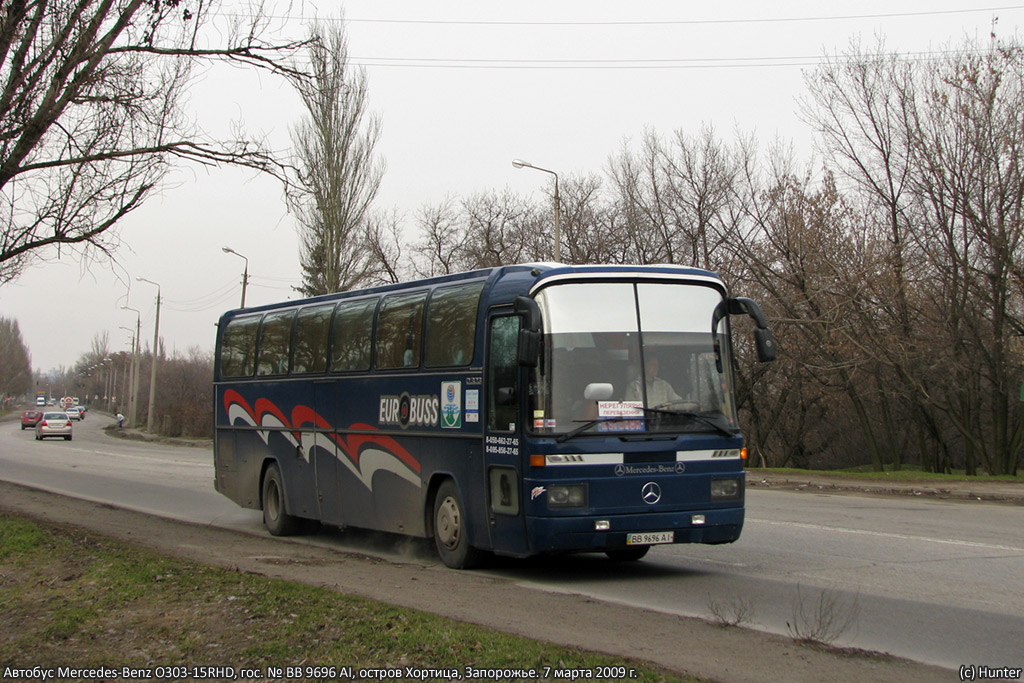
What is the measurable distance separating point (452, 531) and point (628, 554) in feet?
6.67

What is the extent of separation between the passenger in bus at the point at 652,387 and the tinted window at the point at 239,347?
25.8 feet

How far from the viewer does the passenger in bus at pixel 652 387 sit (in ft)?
32.3

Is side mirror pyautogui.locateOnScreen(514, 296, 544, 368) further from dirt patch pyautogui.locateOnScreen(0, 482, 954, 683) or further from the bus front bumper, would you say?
dirt patch pyautogui.locateOnScreen(0, 482, 954, 683)

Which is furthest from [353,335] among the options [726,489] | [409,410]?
[726,489]

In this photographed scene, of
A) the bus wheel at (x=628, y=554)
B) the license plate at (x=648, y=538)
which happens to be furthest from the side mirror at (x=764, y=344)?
the bus wheel at (x=628, y=554)

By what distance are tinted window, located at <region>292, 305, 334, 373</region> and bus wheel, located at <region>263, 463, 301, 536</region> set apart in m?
1.69

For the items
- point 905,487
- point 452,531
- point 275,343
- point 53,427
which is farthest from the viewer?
point 53,427

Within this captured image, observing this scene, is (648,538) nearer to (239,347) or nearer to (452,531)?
(452,531)

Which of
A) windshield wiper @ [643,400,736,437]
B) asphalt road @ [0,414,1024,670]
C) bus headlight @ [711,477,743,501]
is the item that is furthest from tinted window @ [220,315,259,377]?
bus headlight @ [711,477,743,501]

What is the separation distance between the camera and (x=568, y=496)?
31.3 feet

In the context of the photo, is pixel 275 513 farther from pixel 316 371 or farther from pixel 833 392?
pixel 833 392

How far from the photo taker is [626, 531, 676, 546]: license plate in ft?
31.8

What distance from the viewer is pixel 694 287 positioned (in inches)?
414

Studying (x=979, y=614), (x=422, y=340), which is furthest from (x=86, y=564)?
(x=979, y=614)
